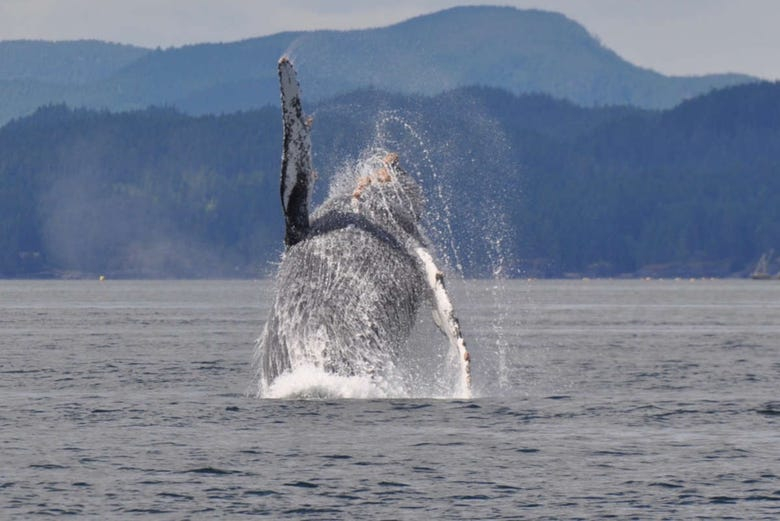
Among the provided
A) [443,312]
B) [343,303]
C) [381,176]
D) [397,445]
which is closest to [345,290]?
[343,303]

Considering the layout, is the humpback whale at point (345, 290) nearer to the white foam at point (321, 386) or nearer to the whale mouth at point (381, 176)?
the white foam at point (321, 386)

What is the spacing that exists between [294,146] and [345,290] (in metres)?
2.67

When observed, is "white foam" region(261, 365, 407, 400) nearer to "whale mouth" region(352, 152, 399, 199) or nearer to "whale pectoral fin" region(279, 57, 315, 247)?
"whale pectoral fin" region(279, 57, 315, 247)

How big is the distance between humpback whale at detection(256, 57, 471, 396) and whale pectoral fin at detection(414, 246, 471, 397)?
16 mm

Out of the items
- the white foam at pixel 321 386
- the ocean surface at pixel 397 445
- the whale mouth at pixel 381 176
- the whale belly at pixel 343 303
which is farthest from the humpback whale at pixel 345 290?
the ocean surface at pixel 397 445

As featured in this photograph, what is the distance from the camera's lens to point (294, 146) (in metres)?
24.5

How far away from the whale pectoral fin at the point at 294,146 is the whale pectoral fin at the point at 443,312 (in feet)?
7.77

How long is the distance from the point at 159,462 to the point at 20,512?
3736 mm

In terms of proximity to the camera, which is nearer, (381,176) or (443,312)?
(443,312)

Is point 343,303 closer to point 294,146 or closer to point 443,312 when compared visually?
point 443,312

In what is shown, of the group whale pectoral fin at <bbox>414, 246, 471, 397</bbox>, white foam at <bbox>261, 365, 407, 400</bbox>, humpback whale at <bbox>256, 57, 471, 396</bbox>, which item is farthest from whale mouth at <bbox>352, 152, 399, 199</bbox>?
white foam at <bbox>261, 365, 407, 400</bbox>

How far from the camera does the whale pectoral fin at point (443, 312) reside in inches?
991

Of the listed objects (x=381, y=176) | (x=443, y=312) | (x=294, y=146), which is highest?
(x=294, y=146)

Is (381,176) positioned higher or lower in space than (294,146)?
lower
